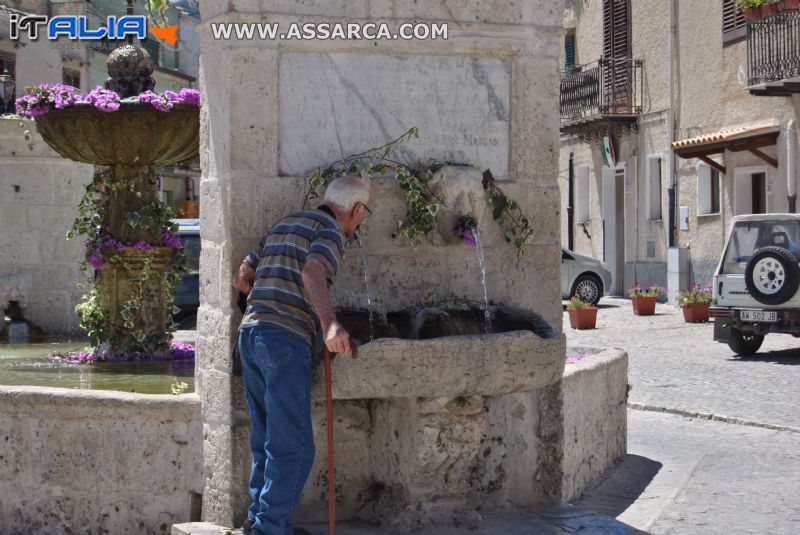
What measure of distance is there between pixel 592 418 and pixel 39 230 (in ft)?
23.3

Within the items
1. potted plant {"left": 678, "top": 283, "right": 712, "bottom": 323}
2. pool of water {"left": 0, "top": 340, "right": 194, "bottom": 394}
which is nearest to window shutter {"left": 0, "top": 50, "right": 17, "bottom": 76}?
potted plant {"left": 678, "top": 283, "right": 712, "bottom": 323}

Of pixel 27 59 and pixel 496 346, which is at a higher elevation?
pixel 27 59

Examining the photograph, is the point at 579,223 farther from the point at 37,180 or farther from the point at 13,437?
the point at 13,437

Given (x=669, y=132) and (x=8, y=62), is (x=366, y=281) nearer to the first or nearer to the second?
(x=669, y=132)

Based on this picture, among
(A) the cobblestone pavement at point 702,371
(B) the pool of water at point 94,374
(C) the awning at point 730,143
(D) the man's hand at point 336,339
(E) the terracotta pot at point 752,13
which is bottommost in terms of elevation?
(A) the cobblestone pavement at point 702,371

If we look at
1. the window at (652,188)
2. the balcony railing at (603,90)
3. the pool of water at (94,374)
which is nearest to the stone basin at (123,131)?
the pool of water at (94,374)

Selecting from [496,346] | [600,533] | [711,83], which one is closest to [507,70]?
[496,346]

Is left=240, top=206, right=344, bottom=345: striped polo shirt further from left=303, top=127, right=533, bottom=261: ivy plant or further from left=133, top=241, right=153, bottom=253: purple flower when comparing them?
left=133, top=241, right=153, bottom=253: purple flower

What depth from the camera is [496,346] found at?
5.00 m

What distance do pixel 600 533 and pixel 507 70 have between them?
2.15 meters

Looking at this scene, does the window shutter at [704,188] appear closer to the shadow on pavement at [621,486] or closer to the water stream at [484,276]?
the shadow on pavement at [621,486]

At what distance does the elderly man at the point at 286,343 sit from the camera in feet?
15.7

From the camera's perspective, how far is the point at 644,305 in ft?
69.6

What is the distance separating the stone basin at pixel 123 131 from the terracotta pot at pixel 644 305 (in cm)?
1347
